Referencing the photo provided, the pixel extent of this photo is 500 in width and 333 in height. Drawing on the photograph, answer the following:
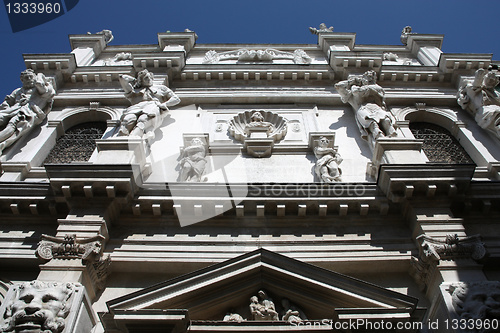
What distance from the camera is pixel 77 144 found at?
1336 cm

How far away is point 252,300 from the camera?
7.66m

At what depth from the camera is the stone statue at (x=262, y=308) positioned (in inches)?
290

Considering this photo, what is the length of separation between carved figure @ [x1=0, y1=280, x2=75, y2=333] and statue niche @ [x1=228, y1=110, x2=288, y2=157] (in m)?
6.15

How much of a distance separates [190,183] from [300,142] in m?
4.39

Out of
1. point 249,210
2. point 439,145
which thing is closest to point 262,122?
point 249,210

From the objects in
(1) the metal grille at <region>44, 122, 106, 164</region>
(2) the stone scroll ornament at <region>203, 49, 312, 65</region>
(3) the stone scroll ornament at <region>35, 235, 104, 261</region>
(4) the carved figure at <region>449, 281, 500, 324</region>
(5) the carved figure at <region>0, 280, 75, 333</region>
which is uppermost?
(2) the stone scroll ornament at <region>203, 49, 312, 65</region>

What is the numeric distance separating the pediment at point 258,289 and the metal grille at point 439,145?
6.25 metres

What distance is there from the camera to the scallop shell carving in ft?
41.8

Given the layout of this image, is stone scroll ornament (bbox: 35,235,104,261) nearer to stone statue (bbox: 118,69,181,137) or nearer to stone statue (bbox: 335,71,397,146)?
stone statue (bbox: 118,69,181,137)

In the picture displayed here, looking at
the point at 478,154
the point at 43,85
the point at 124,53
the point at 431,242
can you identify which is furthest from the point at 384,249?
the point at 124,53

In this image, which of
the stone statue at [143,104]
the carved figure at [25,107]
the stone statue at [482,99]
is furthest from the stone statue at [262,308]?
the stone statue at [482,99]

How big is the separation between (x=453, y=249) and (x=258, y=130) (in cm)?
629

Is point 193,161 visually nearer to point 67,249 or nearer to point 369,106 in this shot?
point 67,249

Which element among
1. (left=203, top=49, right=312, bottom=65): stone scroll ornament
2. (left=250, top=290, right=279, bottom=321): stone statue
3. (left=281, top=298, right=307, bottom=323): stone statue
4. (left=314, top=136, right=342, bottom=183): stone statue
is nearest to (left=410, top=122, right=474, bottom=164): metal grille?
(left=314, top=136, right=342, bottom=183): stone statue
